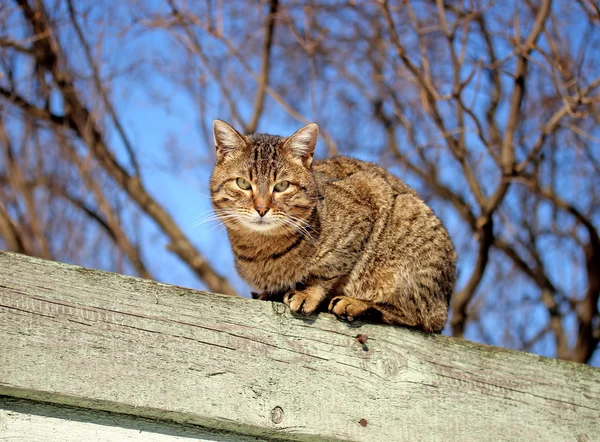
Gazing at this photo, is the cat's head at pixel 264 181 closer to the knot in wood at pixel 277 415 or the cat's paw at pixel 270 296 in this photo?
the cat's paw at pixel 270 296

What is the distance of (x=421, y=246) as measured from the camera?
2.94 metres

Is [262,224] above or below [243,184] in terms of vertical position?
below

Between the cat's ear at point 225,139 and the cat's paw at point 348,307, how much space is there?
941mm

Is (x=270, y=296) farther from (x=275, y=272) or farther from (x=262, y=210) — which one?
(x=262, y=210)

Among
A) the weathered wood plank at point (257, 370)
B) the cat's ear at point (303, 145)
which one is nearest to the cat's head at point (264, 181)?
the cat's ear at point (303, 145)

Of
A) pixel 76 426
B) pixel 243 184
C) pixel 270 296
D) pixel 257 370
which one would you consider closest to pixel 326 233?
pixel 270 296

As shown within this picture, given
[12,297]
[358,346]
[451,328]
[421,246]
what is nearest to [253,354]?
[358,346]

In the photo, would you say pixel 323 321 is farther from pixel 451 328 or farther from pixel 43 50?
pixel 43 50

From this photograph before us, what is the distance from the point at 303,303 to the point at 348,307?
0.62 feet

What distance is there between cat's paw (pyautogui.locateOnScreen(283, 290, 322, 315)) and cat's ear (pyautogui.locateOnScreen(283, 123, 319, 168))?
32.3 inches

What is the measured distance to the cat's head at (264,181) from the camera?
2875 millimetres

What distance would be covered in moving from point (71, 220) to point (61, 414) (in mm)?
4610

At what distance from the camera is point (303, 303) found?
2256 millimetres

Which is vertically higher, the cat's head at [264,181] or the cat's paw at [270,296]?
the cat's head at [264,181]
